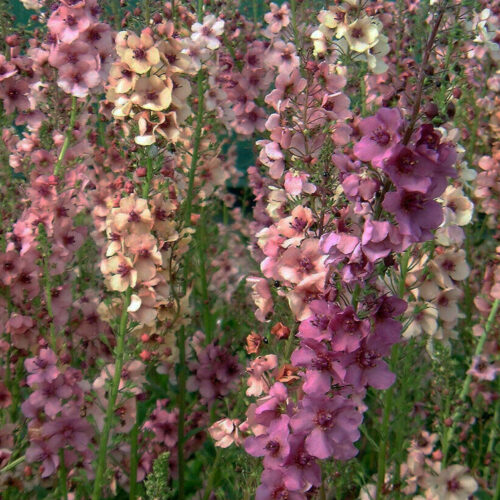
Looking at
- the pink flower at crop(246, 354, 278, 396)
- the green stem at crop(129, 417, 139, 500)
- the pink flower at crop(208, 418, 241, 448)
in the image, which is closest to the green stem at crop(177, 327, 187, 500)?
the green stem at crop(129, 417, 139, 500)

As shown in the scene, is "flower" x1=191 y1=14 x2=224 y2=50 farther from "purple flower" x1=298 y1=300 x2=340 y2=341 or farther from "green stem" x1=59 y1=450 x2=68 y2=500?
"green stem" x1=59 y1=450 x2=68 y2=500

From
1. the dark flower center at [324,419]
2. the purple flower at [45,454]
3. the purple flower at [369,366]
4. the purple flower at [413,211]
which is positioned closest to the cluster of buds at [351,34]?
the purple flower at [413,211]

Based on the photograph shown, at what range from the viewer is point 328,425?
141 centimetres

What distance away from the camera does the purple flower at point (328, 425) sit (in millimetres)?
1411

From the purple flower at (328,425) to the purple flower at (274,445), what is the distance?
0.10ft

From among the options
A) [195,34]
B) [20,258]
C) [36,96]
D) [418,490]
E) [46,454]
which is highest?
[195,34]

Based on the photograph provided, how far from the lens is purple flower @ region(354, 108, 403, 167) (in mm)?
1255

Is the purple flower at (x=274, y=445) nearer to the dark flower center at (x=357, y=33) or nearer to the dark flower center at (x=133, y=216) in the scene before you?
the dark flower center at (x=133, y=216)

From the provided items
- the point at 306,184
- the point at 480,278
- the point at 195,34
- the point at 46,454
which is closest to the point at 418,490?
the point at 480,278

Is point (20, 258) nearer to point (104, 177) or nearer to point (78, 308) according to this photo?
point (78, 308)

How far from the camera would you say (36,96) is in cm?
242

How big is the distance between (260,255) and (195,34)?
2.88 feet

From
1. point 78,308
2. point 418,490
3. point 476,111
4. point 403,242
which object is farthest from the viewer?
point 476,111

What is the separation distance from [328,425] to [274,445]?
0.15m
